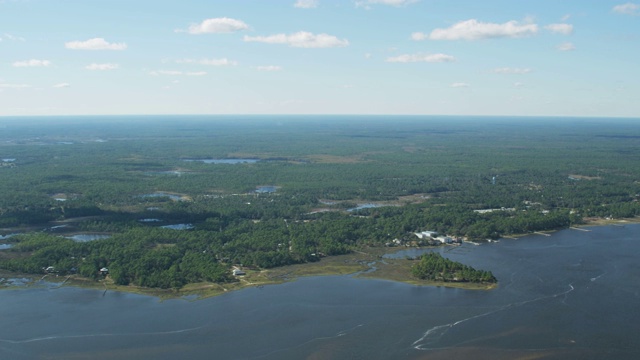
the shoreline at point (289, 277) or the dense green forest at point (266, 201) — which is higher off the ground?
the dense green forest at point (266, 201)

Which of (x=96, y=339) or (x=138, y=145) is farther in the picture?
(x=138, y=145)

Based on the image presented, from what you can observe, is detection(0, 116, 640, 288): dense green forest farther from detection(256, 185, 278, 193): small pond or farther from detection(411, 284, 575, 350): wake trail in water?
detection(411, 284, 575, 350): wake trail in water

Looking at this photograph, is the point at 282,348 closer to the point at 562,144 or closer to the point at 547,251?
the point at 547,251

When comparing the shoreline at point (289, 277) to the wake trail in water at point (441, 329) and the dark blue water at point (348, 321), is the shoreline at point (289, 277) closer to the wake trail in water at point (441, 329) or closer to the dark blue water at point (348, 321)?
the dark blue water at point (348, 321)

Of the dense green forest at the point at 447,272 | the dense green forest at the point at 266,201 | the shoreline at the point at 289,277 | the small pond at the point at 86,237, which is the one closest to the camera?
the shoreline at the point at 289,277

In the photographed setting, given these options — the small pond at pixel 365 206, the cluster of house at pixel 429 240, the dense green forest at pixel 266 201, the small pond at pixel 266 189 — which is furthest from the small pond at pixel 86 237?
the small pond at pixel 266 189

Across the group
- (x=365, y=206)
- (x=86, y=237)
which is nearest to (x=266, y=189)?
(x=365, y=206)

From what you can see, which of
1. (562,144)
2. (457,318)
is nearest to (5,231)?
(457,318)
